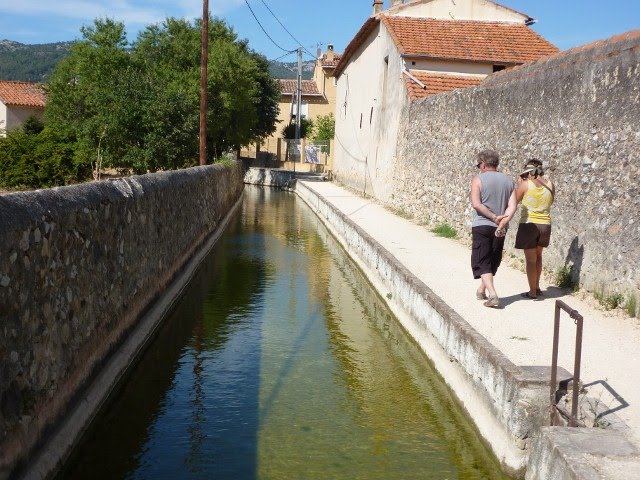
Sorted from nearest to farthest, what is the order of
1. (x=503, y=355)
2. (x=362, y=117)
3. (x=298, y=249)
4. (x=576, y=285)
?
(x=503, y=355), (x=576, y=285), (x=298, y=249), (x=362, y=117)

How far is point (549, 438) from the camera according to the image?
159 inches

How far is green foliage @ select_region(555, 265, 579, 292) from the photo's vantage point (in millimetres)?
8344

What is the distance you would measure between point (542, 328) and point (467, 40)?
61.9 ft

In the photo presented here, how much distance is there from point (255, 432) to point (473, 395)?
1.85 meters

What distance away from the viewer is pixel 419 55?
69.8 ft

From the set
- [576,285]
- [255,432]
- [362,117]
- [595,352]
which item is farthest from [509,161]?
[362,117]

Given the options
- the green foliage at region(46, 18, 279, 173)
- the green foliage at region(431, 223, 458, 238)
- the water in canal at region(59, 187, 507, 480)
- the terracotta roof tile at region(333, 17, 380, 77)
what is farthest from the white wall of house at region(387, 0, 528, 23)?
the water in canal at region(59, 187, 507, 480)

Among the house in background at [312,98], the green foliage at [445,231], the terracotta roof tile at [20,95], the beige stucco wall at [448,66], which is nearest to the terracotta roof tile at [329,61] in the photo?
the house in background at [312,98]

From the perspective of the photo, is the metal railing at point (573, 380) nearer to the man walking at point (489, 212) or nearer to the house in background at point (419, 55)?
the man walking at point (489, 212)

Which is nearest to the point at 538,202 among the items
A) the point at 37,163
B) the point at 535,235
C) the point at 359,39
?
the point at 535,235

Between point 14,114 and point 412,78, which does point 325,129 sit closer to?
point 14,114

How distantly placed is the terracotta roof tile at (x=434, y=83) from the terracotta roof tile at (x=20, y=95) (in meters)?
38.7

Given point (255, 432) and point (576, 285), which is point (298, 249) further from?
point (255, 432)

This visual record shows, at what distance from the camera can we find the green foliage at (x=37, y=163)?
2364cm
